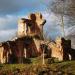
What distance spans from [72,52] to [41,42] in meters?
4.72

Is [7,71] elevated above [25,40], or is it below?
below

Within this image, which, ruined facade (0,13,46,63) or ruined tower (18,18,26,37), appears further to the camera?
ruined tower (18,18,26,37)

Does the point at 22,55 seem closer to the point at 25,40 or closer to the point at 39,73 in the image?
the point at 25,40

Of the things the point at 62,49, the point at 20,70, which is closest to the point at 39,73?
the point at 20,70

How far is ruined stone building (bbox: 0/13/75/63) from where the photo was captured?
57.5m

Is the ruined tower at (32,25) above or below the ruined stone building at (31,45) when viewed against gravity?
above

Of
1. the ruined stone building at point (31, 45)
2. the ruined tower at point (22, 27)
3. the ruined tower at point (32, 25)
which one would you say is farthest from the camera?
the ruined tower at point (32, 25)

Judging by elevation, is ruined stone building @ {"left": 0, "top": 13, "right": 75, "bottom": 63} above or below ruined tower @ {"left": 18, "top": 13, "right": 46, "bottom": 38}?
below

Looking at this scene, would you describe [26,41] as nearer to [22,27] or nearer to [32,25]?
[22,27]

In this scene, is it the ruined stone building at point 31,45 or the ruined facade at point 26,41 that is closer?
the ruined stone building at point 31,45

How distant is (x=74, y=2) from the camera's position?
34156 mm

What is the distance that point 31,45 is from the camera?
6309cm

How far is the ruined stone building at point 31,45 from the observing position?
189ft

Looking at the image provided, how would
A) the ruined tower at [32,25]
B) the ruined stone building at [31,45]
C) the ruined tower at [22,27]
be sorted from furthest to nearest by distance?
A: the ruined tower at [32,25]
the ruined tower at [22,27]
the ruined stone building at [31,45]
